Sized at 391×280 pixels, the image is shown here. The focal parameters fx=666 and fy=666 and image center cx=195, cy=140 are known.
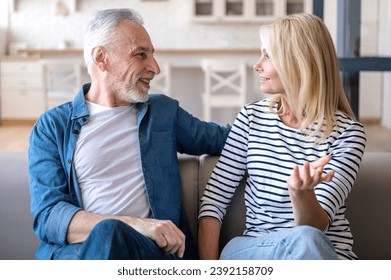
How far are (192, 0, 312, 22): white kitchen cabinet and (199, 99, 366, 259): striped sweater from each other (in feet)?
19.5

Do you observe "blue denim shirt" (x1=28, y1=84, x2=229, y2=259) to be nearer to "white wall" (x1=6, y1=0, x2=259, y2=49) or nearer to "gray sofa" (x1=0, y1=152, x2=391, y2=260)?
"gray sofa" (x1=0, y1=152, x2=391, y2=260)

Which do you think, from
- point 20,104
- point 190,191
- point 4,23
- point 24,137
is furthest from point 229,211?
point 4,23

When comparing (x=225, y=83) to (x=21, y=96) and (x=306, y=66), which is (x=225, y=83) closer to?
(x=21, y=96)

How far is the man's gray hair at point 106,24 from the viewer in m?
1.90

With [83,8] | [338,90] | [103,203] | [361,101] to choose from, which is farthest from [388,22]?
[83,8]

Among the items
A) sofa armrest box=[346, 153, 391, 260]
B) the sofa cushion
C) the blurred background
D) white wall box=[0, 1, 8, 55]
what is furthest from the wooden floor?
the sofa cushion

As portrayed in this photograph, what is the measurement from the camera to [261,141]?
1.80 metres

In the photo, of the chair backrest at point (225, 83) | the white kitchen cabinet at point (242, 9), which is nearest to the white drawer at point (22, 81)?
the white kitchen cabinet at point (242, 9)

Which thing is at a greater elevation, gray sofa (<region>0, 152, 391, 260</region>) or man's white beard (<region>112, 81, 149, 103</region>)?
man's white beard (<region>112, 81, 149, 103</region>)

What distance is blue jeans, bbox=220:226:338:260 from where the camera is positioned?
59.8 inches

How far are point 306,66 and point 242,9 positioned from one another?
242 inches

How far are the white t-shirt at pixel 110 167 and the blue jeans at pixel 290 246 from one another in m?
0.33
